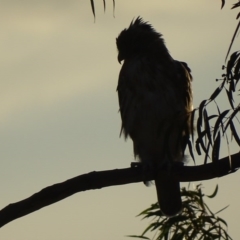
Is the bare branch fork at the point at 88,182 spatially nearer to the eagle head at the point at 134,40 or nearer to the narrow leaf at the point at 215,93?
the narrow leaf at the point at 215,93

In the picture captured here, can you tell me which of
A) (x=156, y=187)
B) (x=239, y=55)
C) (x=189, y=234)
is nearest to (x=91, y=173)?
(x=239, y=55)

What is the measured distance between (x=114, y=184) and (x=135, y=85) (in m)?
1.53

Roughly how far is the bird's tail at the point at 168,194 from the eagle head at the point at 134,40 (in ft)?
3.03

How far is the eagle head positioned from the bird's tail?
Answer: 3.03 ft

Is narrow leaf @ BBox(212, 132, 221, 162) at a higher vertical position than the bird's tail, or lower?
lower

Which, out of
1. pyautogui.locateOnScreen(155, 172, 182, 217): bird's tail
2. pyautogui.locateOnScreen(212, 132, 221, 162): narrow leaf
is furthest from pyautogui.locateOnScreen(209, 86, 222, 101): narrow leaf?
pyautogui.locateOnScreen(155, 172, 182, 217): bird's tail

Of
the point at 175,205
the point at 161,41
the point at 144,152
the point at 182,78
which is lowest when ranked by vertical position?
the point at 175,205

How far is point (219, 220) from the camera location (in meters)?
3.94

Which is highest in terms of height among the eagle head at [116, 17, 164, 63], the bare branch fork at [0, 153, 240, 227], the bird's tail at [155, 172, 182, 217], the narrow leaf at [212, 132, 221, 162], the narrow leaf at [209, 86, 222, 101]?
the eagle head at [116, 17, 164, 63]

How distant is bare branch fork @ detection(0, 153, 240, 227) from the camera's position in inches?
103

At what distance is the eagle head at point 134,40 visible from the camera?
472 centimetres

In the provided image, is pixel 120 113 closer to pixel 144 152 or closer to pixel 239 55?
pixel 144 152

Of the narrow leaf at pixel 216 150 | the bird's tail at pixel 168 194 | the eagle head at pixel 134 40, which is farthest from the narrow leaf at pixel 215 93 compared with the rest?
the eagle head at pixel 134 40

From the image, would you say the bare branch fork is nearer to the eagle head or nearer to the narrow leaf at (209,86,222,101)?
the narrow leaf at (209,86,222,101)
